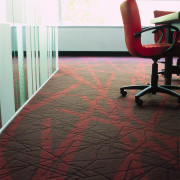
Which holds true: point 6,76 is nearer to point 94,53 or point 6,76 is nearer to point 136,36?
point 136,36

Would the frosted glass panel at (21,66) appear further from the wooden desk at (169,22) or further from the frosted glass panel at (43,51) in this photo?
the wooden desk at (169,22)

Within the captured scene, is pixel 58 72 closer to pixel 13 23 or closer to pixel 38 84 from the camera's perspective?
pixel 38 84

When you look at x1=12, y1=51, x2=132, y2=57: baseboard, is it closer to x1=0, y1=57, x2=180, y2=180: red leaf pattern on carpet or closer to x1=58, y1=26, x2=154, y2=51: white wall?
x1=58, y1=26, x2=154, y2=51: white wall

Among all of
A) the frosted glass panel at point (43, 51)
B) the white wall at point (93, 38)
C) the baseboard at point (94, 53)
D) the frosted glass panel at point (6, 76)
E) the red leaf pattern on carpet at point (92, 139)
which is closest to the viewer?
the red leaf pattern on carpet at point (92, 139)

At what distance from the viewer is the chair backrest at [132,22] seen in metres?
1.88

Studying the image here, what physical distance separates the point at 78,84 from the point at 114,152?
5.33ft

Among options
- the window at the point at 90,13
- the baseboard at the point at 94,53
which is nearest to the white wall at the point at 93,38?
the baseboard at the point at 94,53

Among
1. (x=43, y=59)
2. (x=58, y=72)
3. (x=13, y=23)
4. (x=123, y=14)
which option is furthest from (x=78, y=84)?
(x=13, y=23)

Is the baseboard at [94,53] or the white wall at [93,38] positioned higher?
the white wall at [93,38]

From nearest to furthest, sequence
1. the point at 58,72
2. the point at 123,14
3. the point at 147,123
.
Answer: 1. the point at 147,123
2. the point at 123,14
3. the point at 58,72

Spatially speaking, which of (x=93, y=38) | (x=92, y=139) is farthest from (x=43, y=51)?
(x=93, y=38)

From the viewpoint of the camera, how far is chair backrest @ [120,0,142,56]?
1875mm

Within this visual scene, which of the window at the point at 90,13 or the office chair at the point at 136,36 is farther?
the window at the point at 90,13

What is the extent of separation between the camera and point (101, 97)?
2.25m
